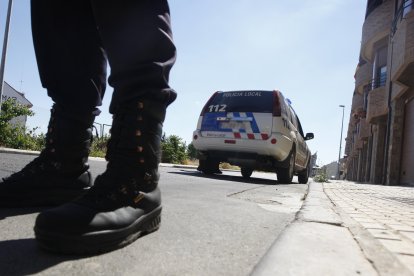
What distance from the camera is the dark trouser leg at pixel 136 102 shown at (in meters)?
1.41

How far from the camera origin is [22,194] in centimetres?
176

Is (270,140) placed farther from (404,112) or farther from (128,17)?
(404,112)

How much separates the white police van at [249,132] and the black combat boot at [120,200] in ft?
18.0

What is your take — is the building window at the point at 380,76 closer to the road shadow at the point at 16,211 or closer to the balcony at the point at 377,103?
the balcony at the point at 377,103

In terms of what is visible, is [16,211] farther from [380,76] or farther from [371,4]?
[371,4]

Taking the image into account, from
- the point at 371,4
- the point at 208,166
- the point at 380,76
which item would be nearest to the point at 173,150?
the point at 208,166

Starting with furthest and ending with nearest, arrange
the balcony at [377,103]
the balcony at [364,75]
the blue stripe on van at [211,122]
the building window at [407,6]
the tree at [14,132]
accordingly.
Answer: the balcony at [364,75], the balcony at [377,103], the building window at [407,6], the tree at [14,132], the blue stripe on van at [211,122]

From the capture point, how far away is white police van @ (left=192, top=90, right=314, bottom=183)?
22.9 ft

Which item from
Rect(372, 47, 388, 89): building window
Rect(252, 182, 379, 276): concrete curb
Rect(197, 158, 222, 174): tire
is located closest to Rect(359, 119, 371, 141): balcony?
Rect(372, 47, 388, 89): building window

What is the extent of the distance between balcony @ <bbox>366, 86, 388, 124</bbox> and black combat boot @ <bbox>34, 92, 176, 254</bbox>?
20.1 m

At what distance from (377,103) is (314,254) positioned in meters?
21.3

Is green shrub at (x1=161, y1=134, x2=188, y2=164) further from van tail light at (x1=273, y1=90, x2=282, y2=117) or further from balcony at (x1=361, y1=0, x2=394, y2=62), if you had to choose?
balcony at (x1=361, y1=0, x2=394, y2=62)

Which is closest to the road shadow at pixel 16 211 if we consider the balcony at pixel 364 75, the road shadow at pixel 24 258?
the road shadow at pixel 24 258

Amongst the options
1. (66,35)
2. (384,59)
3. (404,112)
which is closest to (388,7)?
(384,59)
